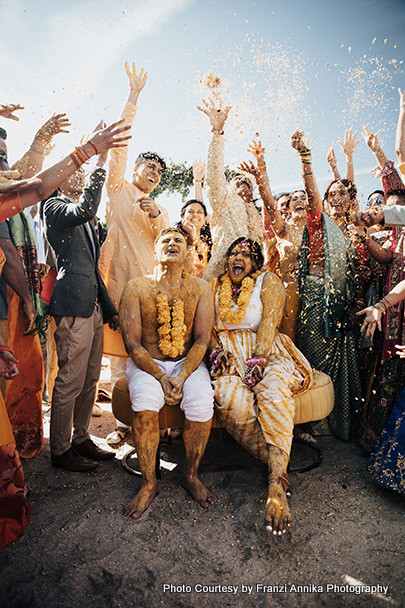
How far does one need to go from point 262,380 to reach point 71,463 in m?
1.83

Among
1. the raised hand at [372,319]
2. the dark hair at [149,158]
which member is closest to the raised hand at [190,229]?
the dark hair at [149,158]

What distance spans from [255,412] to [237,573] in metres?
1.12

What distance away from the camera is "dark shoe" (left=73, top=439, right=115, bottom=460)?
139 inches

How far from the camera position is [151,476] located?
Answer: 291cm

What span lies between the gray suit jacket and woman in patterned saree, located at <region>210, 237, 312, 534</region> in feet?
4.15

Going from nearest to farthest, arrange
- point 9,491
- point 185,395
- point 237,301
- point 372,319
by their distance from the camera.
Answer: point 9,491, point 185,395, point 372,319, point 237,301

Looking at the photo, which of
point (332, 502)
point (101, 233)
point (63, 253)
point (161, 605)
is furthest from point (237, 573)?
point (101, 233)

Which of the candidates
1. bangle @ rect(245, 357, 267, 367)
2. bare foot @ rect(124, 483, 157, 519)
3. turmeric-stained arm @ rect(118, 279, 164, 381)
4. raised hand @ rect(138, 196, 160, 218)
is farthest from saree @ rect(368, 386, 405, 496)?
raised hand @ rect(138, 196, 160, 218)

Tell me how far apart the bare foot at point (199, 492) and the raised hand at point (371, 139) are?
4.66 m

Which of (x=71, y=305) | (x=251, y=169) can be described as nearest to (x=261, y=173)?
(x=251, y=169)

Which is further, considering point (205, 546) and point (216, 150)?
point (216, 150)

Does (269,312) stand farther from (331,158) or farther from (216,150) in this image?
(331,158)

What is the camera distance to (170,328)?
132 inches

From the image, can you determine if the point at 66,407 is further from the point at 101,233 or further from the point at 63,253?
the point at 101,233
